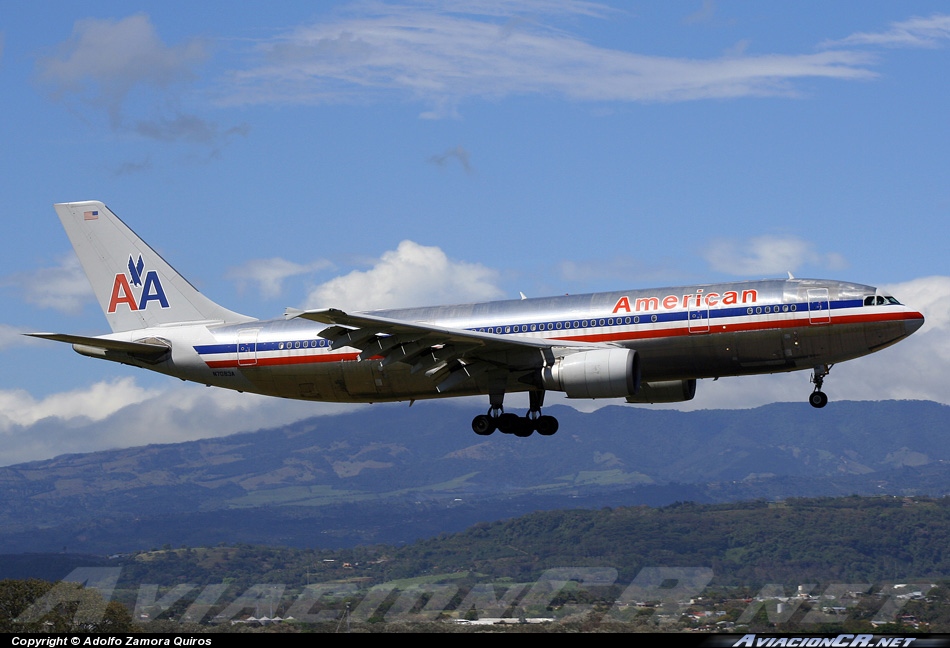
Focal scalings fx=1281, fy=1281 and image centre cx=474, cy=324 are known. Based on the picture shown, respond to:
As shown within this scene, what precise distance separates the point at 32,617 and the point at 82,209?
1936 cm

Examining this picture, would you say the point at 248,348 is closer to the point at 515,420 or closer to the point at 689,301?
the point at 515,420

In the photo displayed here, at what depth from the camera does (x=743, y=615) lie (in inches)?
2422

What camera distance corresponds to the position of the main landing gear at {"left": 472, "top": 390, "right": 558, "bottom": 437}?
52.4m

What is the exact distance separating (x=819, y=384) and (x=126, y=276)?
32358mm

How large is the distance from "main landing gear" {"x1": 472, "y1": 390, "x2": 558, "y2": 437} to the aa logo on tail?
17330 mm

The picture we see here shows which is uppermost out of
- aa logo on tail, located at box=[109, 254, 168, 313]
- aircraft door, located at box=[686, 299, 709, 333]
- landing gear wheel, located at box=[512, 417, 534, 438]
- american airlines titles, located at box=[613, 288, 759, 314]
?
aa logo on tail, located at box=[109, 254, 168, 313]

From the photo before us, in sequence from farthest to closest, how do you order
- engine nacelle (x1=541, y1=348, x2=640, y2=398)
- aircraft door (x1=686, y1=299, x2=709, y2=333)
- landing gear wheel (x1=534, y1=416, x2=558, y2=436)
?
1. landing gear wheel (x1=534, y1=416, x2=558, y2=436)
2. aircraft door (x1=686, y1=299, x2=709, y2=333)
3. engine nacelle (x1=541, y1=348, x2=640, y2=398)

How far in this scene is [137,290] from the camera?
60625mm

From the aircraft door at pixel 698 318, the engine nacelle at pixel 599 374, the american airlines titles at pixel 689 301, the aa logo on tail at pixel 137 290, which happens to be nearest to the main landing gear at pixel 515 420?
the engine nacelle at pixel 599 374

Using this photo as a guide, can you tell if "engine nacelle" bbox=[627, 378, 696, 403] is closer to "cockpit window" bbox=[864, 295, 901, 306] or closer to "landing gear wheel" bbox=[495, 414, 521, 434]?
"landing gear wheel" bbox=[495, 414, 521, 434]

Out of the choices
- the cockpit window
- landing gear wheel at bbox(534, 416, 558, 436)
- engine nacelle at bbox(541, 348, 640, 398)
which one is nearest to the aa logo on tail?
landing gear wheel at bbox(534, 416, 558, 436)

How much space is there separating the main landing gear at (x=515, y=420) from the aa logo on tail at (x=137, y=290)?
17330mm

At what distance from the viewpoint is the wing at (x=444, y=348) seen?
48.9 meters
